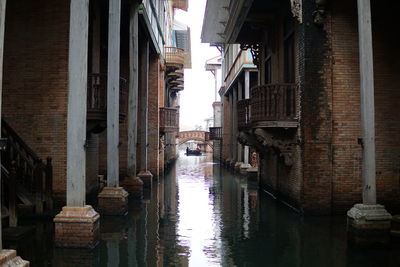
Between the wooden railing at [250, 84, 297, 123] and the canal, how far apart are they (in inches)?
108

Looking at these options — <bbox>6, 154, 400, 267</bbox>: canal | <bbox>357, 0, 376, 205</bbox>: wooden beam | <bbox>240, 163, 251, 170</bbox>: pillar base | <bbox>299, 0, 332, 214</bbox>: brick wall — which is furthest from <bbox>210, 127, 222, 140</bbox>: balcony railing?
<bbox>357, 0, 376, 205</bbox>: wooden beam

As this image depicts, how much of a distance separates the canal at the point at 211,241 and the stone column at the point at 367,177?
304 mm

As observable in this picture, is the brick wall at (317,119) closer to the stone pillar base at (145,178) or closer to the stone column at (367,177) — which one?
the stone column at (367,177)

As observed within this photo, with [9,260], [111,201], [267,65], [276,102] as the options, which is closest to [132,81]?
[111,201]

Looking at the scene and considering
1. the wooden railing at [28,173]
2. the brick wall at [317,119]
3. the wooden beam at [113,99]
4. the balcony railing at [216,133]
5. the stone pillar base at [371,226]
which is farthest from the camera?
the balcony railing at [216,133]

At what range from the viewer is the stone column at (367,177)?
701cm

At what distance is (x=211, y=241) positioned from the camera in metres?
7.62

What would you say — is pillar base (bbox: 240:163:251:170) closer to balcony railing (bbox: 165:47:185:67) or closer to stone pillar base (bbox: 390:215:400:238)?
balcony railing (bbox: 165:47:185:67)

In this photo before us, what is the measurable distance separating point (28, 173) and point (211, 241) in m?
4.93

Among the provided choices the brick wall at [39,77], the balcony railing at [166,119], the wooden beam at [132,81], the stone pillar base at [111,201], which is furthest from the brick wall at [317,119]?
the balcony railing at [166,119]

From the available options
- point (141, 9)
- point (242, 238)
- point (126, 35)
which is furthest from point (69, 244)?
point (126, 35)

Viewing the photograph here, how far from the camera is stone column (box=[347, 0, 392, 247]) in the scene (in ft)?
23.0

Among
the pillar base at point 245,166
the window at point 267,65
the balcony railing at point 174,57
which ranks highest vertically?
the balcony railing at point 174,57

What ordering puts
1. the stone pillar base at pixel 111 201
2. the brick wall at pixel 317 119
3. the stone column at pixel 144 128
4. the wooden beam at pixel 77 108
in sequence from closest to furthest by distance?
the wooden beam at pixel 77 108, the brick wall at pixel 317 119, the stone pillar base at pixel 111 201, the stone column at pixel 144 128
